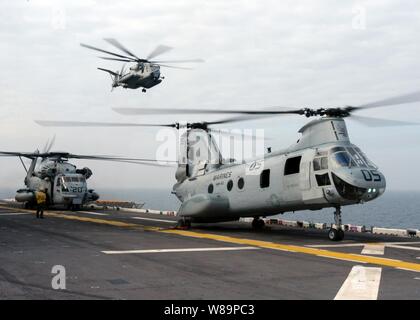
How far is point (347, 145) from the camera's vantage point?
56.2ft

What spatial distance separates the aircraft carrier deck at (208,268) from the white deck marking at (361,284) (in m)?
0.02

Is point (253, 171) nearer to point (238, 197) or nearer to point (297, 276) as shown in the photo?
point (238, 197)

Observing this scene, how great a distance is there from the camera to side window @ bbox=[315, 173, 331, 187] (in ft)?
55.0

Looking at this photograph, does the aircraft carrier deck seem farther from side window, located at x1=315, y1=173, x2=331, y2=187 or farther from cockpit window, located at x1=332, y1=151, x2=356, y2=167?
cockpit window, located at x1=332, y1=151, x2=356, y2=167

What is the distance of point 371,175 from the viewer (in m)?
16.1

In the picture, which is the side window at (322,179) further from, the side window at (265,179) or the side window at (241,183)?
the side window at (241,183)

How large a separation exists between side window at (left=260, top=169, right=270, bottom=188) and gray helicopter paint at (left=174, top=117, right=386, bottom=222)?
15 centimetres

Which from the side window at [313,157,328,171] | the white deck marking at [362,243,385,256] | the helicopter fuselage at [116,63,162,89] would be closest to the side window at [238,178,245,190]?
the side window at [313,157,328,171]

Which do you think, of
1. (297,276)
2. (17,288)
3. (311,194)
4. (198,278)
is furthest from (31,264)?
(311,194)

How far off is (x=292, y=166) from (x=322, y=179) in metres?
1.82

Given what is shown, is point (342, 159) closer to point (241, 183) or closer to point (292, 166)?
point (292, 166)

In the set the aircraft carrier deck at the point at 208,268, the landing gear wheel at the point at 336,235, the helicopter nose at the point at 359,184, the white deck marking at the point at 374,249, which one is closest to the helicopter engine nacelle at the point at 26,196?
the aircraft carrier deck at the point at 208,268

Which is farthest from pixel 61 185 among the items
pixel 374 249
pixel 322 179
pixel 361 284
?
pixel 361 284

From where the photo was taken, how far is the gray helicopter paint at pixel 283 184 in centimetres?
1638
